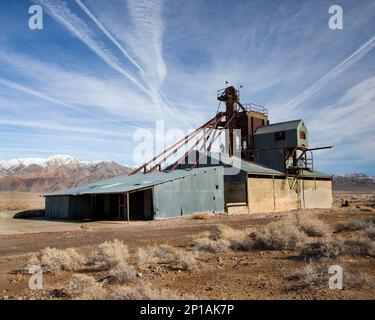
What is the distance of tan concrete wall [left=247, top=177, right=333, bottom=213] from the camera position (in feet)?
118

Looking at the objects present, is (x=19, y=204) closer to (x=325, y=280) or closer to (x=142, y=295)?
(x=142, y=295)

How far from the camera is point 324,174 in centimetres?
4903

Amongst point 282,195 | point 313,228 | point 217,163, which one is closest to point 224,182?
point 217,163

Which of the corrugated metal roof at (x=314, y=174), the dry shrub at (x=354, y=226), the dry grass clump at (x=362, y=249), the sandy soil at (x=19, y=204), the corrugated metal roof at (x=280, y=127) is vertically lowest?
the dry grass clump at (x=362, y=249)

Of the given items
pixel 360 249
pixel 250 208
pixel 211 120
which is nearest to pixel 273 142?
pixel 211 120

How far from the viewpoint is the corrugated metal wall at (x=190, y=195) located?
28.7m

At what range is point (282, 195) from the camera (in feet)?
132

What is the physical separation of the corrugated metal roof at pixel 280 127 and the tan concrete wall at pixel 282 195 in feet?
21.0

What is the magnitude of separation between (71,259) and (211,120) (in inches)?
1438

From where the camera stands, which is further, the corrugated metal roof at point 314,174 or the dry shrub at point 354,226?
the corrugated metal roof at point 314,174

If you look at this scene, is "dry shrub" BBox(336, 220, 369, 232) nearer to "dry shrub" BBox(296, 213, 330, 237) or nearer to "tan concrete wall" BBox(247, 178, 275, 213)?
"dry shrub" BBox(296, 213, 330, 237)

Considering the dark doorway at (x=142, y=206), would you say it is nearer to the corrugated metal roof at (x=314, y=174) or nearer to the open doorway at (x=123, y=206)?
the open doorway at (x=123, y=206)

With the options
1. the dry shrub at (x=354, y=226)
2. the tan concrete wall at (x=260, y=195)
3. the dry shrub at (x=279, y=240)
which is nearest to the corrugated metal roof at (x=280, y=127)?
the tan concrete wall at (x=260, y=195)

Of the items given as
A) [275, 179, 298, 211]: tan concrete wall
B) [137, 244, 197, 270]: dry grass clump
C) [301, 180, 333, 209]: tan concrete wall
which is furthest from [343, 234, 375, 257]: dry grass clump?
[301, 180, 333, 209]: tan concrete wall
